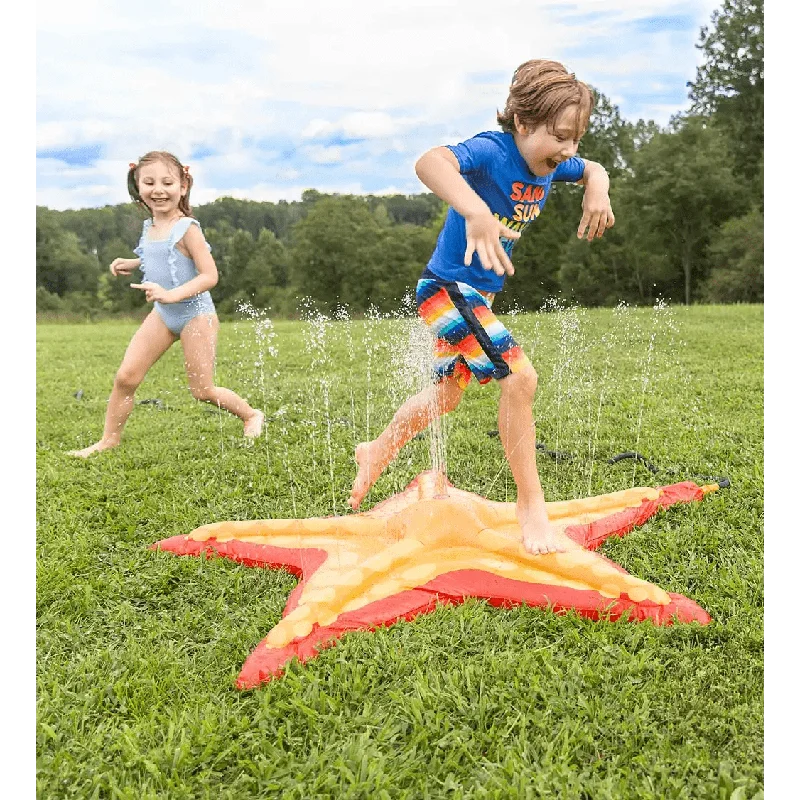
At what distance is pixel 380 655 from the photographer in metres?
2.04

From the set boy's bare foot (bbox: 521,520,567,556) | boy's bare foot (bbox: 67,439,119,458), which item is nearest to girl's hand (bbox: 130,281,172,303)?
boy's bare foot (bbox: 67,439,119,458)

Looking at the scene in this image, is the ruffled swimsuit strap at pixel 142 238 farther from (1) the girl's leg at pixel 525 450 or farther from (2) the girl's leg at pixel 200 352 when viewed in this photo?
(1) the girl's leg at pixel 525 450

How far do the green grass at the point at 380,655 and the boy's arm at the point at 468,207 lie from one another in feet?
3.16

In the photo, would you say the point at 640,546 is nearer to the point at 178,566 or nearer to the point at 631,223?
the point at 178,566

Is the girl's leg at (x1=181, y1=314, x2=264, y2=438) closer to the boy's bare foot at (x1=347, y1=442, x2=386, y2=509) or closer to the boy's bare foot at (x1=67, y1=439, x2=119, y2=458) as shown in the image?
the boy's bare foot at (x1=67, y1=439, x2=119, y2=458)

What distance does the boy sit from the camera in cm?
236

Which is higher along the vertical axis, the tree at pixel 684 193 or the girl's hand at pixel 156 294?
the tree at pixel 684 193

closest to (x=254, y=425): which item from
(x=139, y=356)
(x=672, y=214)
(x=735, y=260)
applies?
(x=139, y=356)

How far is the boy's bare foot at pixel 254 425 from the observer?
4313 millimetres

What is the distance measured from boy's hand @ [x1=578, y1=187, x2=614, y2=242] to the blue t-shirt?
0.15 m

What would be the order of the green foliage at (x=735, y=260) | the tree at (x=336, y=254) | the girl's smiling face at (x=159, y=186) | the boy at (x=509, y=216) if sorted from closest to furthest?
the boy at (x=509, y=216) < the girl's smiling face at (x=159, y=186) < the tree at (x=336, y=254) < the green foliage at (x=735, y=260)

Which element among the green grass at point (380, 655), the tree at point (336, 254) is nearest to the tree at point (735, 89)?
the tree at point (336, 254)

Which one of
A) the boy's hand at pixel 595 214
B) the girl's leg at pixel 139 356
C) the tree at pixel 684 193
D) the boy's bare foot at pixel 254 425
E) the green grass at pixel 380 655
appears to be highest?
the tree at pixel 684 193

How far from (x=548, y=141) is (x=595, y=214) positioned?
358mm
